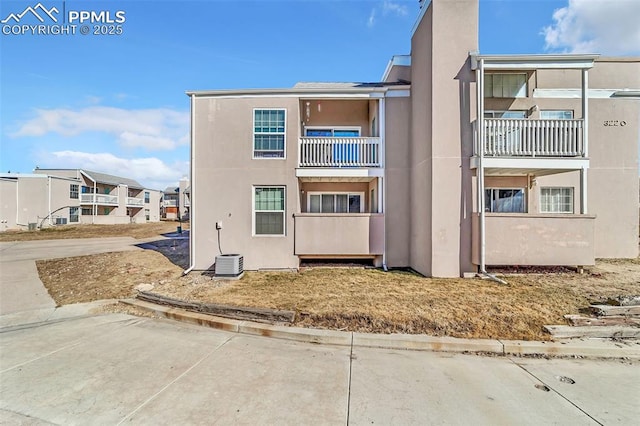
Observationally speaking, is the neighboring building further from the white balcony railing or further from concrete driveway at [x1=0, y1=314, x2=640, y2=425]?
concrete driveway at [x1=0, y1=314, x2=640, y2=425]

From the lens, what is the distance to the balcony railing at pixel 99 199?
35188mm

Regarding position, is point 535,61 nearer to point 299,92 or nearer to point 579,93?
point 579,93

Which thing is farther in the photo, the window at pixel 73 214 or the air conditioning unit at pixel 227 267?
the window at pixel 73 214

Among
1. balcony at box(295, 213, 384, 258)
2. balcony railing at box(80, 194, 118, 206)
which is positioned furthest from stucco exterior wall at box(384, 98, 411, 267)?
balcony railing at box(80, 194, 118, 206)

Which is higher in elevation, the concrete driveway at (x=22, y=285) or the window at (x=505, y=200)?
the window at (x=505, y=200)

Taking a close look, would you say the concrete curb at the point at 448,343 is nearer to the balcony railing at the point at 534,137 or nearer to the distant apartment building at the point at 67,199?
the balcony railing at the point at 534,137

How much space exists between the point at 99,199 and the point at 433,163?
1678 inches

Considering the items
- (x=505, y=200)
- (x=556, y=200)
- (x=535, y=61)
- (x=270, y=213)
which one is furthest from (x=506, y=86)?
(x=270, y=213)

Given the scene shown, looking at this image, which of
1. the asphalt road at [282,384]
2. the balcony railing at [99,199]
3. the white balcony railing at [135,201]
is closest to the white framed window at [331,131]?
the asphalt road at [282,384]

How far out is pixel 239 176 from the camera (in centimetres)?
924

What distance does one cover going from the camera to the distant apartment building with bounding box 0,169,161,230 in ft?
96.2

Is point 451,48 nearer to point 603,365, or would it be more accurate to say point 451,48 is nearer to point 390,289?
point 390,289

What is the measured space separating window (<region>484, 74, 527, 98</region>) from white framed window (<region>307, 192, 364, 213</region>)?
19.5ft

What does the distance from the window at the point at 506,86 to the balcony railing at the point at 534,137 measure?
2.75m
